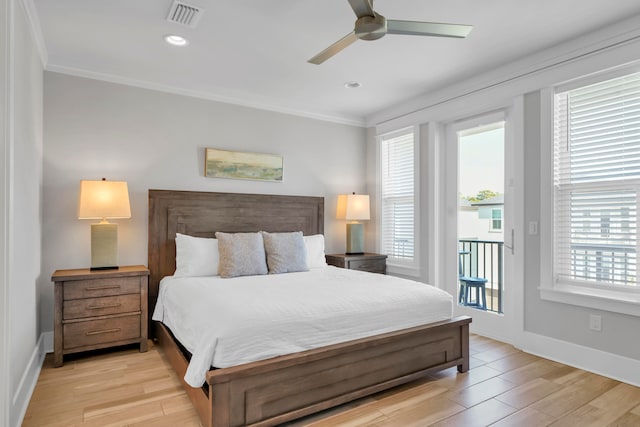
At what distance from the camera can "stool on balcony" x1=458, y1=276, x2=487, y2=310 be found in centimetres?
394

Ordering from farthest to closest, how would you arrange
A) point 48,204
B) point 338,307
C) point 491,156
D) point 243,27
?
point 491,156 < point 48,204 < point 243,27 < point 338,307

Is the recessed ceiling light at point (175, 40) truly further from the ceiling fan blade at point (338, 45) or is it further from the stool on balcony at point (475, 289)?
the stool on balcony at point (475, 289)

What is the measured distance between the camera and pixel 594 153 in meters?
2.97

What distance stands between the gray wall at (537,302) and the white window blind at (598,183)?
0.51 ft

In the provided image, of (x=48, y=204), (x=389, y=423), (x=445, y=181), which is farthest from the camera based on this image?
(x=445, y=181)

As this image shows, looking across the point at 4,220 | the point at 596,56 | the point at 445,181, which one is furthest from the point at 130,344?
the point at 596,56

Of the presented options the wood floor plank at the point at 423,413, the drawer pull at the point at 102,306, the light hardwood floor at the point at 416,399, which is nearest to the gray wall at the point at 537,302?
the light hardwood floor at the point at 416,399

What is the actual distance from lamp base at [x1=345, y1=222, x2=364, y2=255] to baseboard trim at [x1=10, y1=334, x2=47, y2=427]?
125 inches

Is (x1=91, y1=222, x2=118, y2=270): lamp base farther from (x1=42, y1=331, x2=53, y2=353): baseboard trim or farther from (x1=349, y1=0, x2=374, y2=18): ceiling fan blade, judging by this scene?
(x1=349, y1=0, x2=374, y2=18): ceiling fan blade

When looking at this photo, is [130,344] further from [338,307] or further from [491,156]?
[491,156]

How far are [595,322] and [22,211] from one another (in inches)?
161

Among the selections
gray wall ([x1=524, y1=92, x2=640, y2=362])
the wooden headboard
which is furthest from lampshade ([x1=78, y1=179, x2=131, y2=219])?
gray wall ([x1=524, y1=92, x2=640, y2=362])

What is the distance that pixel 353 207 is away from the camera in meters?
4.70

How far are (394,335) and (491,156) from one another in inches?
88.6
